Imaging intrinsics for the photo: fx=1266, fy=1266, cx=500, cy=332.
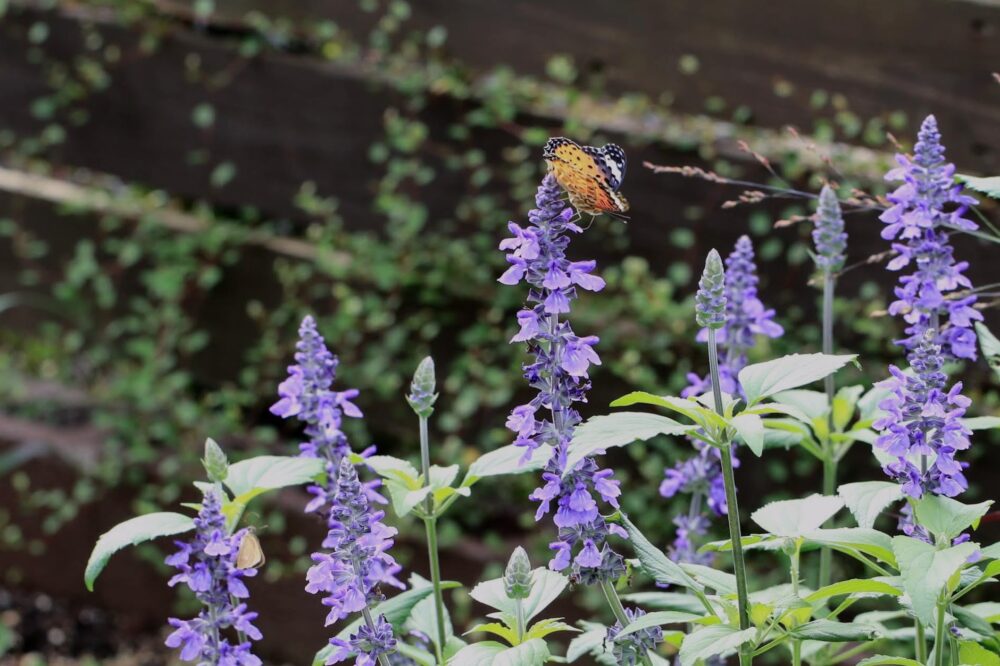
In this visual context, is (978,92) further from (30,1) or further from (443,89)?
(30,1)

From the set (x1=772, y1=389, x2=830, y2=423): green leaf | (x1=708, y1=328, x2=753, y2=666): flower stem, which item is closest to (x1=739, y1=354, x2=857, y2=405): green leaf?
(x1=708, y1=328, x2=753, y2=666): flower stem

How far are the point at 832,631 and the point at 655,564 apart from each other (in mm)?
180

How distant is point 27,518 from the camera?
12.9ft

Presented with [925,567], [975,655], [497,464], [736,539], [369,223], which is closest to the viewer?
[925,567]

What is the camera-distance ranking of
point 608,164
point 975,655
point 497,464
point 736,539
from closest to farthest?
point 736,539, point 975,655, point 497,464, point 608,164

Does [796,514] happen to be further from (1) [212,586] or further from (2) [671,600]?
(1) [212,586]

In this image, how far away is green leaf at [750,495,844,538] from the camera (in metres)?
1.30

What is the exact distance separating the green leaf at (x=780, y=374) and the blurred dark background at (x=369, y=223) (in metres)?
1.29

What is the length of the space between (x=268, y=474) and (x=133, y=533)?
0.16 meters

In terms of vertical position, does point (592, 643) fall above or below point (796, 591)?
below

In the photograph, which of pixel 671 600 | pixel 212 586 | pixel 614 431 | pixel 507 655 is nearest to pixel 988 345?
pixel 671 600

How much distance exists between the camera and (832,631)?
4.02 ft

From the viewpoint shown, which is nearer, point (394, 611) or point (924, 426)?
point (924, 426)

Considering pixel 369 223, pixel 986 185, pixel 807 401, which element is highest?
pixel 986 185
